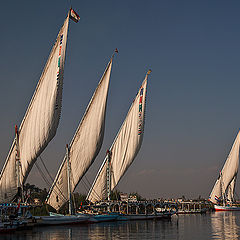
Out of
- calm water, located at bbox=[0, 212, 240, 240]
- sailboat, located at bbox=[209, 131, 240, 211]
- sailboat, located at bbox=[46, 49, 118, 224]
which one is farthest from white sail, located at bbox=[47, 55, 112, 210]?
sailboat, located at bbox=[209, 131, 240, 211]

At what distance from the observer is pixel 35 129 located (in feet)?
159

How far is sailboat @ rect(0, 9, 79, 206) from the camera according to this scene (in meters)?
48.3

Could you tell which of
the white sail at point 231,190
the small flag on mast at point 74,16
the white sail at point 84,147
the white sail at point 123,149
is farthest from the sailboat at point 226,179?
the small flag on mast at point 74,16

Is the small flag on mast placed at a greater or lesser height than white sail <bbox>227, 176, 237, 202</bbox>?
greater

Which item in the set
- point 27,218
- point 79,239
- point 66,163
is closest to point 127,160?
point 66,163

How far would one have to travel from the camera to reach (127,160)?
231ft

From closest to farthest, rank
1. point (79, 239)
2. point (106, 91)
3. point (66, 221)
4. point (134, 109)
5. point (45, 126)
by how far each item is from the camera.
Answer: point (79, 239) < point (45, 126) < point (66, 221) < point (106, 91) < point (134, 109)

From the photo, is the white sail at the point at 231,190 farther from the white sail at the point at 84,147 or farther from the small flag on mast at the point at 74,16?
the small flag on mast at the point at 74,16

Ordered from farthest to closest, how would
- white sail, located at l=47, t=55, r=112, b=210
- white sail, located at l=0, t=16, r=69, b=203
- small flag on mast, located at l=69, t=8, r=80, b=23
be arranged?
1. white sail, located at l=47, t=55, r=112, b=210
2. small flag on mast, located at l=69, t=8, r=80, b=23
3. white sail, located at l=0, t=16, r=69, b=203

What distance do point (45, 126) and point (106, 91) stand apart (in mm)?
16743

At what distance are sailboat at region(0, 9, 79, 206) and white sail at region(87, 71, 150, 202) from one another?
846 inches

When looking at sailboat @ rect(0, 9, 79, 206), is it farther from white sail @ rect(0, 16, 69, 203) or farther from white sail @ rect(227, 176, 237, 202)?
white sail @ rect(227, 176, 237, 202)

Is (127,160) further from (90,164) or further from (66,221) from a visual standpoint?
(66,221)

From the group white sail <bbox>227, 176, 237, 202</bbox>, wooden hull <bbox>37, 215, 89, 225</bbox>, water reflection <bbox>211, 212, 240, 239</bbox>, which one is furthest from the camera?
white sail <bbox>227, 176, 237, 202</bbox>
